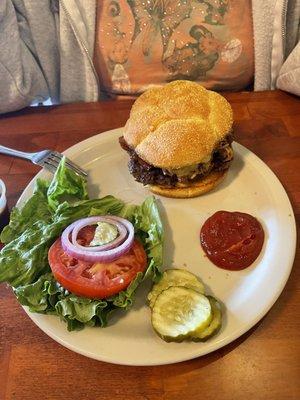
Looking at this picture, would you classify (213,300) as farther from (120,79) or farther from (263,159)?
(120,79)

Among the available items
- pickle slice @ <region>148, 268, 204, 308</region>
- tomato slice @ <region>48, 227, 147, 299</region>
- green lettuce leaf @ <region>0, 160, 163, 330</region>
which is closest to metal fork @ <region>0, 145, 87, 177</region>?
green lettuce leaf @ <region>0, 160, 163, 330</region>

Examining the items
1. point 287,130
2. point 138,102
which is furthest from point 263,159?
point 138,102

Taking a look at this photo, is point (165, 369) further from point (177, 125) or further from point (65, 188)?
point (177, 125)

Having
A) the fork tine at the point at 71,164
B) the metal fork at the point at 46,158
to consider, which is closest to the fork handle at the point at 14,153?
the metal fork at the point at 46,158

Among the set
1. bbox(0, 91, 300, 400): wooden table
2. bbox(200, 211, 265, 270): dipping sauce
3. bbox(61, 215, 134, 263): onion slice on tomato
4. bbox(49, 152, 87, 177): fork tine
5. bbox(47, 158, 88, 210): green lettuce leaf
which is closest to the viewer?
bbox(0, 91, 300, 400): wooden table

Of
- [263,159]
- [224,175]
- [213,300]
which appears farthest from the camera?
[263,159]

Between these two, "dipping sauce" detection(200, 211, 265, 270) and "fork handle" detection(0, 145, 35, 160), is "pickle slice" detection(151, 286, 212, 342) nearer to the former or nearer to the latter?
"dipping sauce" detection(200, 211, 265, 270)
